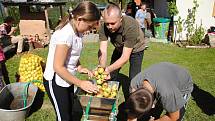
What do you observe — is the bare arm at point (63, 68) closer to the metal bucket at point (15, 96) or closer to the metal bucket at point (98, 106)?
the metal bucket at point (98, 106)

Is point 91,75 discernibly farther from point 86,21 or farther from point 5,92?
point 5,92

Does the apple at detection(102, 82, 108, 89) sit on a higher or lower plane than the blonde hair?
lower

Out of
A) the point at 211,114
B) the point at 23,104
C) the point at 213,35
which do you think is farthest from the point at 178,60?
the point at 23,104

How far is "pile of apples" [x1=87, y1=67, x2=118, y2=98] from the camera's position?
312 centimetres

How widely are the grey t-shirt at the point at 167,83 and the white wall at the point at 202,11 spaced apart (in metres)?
7.73

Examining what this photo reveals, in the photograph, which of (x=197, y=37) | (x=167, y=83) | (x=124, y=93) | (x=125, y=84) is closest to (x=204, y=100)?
(x=124, y=93)

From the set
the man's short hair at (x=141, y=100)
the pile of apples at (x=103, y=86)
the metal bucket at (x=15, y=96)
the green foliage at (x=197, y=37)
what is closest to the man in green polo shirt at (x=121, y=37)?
the pile of apples at (x=103, y=86)

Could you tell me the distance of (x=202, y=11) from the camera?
34.0 ft

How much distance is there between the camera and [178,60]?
811cm

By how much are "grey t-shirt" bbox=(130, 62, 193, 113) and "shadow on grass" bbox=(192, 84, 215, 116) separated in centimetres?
211

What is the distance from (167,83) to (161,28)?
28.2 ft

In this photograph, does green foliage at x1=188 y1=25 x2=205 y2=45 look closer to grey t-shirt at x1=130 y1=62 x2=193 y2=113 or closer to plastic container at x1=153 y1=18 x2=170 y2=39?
plastic container at x1=153 y1=18 x2=170 y2=39

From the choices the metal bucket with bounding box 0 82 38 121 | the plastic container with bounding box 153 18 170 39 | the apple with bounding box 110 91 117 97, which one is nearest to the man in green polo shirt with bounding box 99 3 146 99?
the apple with bounding box 110 91 117 97

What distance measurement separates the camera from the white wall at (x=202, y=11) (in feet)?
33.8
